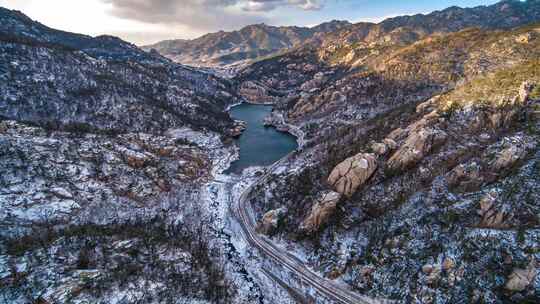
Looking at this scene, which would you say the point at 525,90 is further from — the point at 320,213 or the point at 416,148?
the point at 320,213

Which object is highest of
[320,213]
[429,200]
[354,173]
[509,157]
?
[509,157]

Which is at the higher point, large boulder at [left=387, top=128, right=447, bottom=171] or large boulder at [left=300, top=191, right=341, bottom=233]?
large boulder at [left=387, top=128, right=447, bottom=171]

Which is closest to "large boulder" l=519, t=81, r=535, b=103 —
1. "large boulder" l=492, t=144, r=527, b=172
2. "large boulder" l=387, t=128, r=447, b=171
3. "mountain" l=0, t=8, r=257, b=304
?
"large boulder" l=387, t=128, r=447, b=171

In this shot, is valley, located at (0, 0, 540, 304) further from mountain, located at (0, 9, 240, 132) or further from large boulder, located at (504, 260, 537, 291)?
mountain, located at (0, 9, 240, 132)

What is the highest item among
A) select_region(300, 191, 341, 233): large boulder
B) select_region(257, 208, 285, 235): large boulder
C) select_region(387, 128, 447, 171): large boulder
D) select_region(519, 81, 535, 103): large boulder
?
select_region(519, 81, 535, 103): large boulder

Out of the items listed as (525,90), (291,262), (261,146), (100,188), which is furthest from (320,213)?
(261,146)
